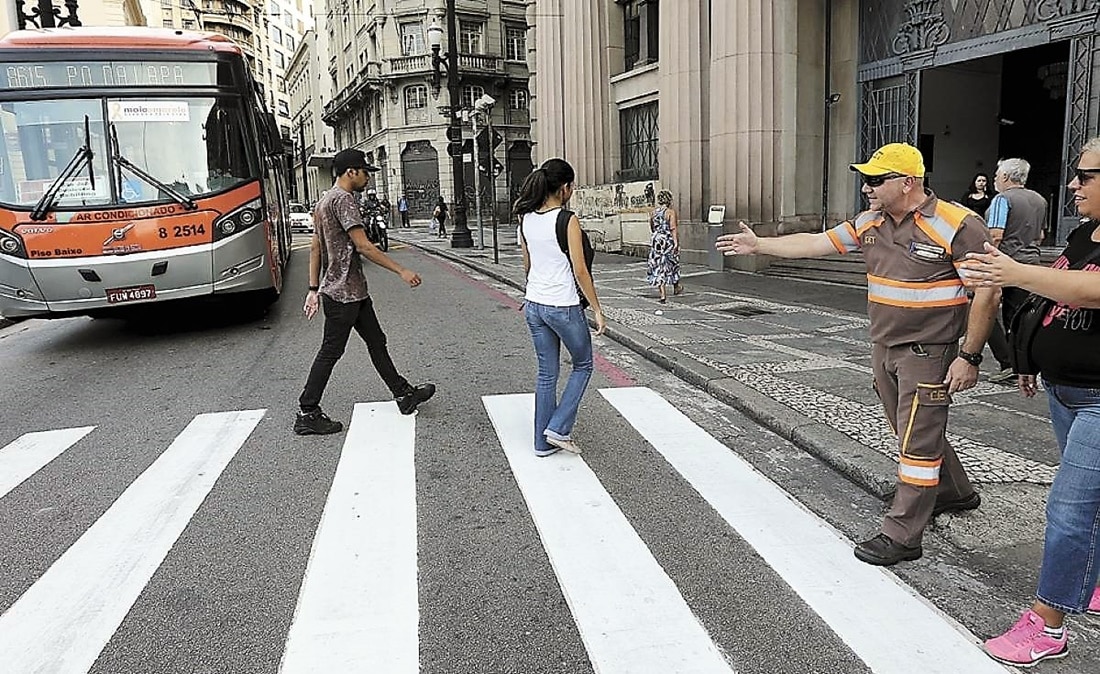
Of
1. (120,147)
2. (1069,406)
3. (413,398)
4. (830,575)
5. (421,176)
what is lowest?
(830,575)

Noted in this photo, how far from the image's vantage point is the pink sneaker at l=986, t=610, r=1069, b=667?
2781mm

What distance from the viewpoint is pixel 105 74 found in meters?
8.76

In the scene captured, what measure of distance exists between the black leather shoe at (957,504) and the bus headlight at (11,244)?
8.91 meters

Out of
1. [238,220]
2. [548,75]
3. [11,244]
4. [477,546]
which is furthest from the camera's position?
[548,75]

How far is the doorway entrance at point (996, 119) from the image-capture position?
658 inches

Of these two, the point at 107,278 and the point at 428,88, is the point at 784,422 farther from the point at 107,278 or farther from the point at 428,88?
the point at 428,88

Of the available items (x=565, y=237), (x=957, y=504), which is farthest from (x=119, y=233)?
(x=957, y=504)

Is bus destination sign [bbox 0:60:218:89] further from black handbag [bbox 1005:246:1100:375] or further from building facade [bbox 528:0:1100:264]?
building facade [bbox 528:0:1100:264]

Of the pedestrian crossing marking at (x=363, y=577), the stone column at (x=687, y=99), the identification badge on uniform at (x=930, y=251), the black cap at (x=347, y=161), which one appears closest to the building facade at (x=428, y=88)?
the stone column at (x=687, y=99)

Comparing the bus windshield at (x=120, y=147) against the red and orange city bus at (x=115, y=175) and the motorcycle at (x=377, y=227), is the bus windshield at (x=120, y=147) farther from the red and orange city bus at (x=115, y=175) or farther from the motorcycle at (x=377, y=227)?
the motorcycle at (x=377, y=227)

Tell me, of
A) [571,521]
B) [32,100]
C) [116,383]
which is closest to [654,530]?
[571,521]

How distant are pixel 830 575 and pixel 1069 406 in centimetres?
126

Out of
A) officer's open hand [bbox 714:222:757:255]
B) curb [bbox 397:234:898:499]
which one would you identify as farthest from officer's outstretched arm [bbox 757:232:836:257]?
curb [bbox 397:234:898:499]

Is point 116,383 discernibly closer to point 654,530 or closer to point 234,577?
point 234,577
